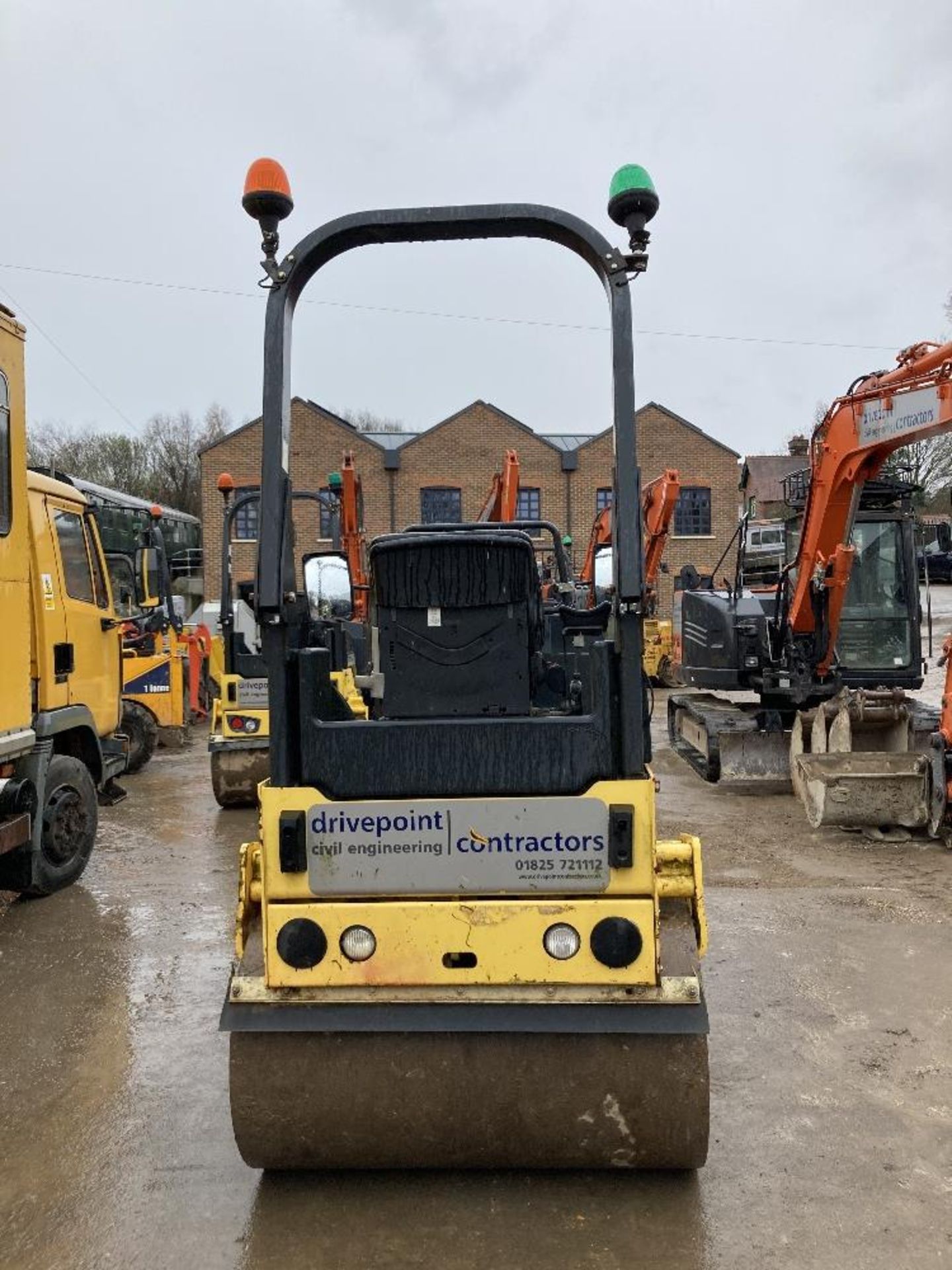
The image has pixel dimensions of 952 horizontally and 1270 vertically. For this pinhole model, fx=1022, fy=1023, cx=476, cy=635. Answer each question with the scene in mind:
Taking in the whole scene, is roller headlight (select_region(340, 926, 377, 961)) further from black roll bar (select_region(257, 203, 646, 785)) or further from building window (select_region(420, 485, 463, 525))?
building window (select_region(420, 485, 463, 525))

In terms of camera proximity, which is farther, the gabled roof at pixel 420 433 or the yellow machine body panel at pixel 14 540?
the gabled roof at pixel 420 433

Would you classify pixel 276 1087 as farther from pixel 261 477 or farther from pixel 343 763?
pixel 261 477

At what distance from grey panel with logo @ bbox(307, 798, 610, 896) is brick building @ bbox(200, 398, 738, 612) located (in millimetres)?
27792

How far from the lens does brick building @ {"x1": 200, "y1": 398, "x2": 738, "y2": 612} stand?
3120 cm

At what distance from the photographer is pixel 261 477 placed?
3041mm

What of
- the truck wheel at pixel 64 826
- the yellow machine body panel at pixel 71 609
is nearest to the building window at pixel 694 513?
the yellow machine body panel at pixel 71 609

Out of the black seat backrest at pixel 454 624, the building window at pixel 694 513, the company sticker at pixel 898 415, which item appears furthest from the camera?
the building window at pixel 694 513

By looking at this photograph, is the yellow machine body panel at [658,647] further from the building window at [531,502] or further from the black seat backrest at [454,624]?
the black seat backrest at [454,624]

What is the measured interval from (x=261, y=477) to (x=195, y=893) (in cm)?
434

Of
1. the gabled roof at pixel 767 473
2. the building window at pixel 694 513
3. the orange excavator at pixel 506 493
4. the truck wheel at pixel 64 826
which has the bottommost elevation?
the truck wheel at pixel 64 826

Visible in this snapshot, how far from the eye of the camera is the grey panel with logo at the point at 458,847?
287 cm

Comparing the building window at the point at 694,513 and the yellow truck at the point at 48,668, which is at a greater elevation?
the building window at the point at 694,513

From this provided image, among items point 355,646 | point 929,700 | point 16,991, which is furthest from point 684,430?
point 16,991

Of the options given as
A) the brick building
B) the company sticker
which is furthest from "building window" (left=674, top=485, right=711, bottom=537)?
the company sticker
